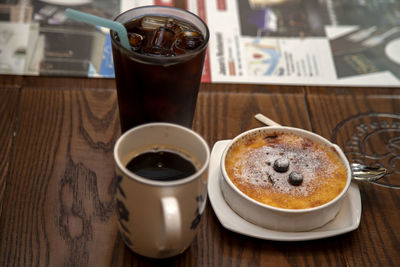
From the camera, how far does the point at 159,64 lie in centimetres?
73

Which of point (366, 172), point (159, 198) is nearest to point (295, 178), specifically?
point (366, 172)

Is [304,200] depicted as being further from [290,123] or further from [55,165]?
[55,165]

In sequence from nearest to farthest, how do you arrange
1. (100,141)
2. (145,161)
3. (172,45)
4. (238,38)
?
(145,161)
(172,45)
(100,141)
(238,38)

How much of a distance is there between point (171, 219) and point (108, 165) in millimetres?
331

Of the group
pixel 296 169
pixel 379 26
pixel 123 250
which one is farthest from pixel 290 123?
pixel 379 26

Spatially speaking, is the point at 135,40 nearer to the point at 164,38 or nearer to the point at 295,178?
the point at 164,38

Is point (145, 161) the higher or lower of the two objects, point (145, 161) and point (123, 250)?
the higher

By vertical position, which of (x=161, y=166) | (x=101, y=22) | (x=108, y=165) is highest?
(x=101, y=22)

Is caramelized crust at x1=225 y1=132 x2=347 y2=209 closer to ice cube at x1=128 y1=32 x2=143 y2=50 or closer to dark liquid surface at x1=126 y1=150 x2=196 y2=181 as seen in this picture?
dark liquid surface at x1=126 y1=150 x2=196 y2=181

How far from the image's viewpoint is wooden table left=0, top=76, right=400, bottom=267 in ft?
2.44

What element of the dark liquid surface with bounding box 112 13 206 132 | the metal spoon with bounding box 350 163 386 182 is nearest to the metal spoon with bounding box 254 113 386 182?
the metal spoon with bounding box 350 163 386 182

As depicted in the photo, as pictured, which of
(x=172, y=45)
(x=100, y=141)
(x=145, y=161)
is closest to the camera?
(x=145, y=161)

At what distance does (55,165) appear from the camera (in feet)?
2.84

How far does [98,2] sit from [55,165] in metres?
0.63
